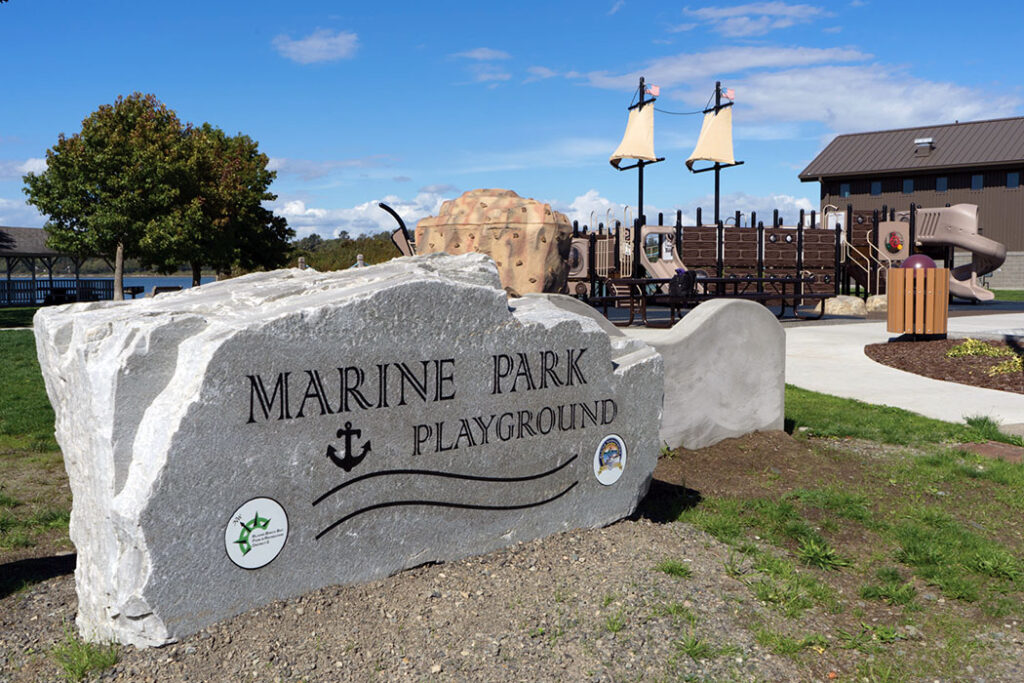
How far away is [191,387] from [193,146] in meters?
31.1

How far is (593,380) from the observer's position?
4.75 meters

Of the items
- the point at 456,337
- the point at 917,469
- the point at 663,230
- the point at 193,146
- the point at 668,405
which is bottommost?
the point at 917,469

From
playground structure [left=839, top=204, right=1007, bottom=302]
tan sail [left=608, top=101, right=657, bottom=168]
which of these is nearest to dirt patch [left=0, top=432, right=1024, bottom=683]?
playground structure [left=839, top=204, right=1007, bottom=302]

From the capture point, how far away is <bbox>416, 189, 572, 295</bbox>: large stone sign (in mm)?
13594

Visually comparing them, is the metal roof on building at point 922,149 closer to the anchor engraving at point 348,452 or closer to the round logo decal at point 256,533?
the anchor engraving at point 348,452

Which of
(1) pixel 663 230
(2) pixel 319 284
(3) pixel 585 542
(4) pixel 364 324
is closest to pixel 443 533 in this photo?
(3) pixel 585 542

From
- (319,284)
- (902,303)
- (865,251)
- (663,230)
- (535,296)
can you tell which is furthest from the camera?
(865,251)

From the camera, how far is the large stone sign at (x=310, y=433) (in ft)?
11.1

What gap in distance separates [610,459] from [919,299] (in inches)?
460

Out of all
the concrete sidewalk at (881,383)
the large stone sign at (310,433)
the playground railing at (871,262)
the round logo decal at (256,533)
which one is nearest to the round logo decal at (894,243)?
the playground railing at (871,262)

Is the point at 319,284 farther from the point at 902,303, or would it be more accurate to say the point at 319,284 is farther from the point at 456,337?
the point at 902,303

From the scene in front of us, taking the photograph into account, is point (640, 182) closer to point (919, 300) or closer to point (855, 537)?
point (919, 300)

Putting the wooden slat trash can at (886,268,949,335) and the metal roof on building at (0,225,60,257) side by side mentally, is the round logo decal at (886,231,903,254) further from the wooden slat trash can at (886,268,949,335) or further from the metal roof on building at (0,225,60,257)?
the metal roof on building at (0,225,60,257)

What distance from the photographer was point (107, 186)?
29.0 metres
